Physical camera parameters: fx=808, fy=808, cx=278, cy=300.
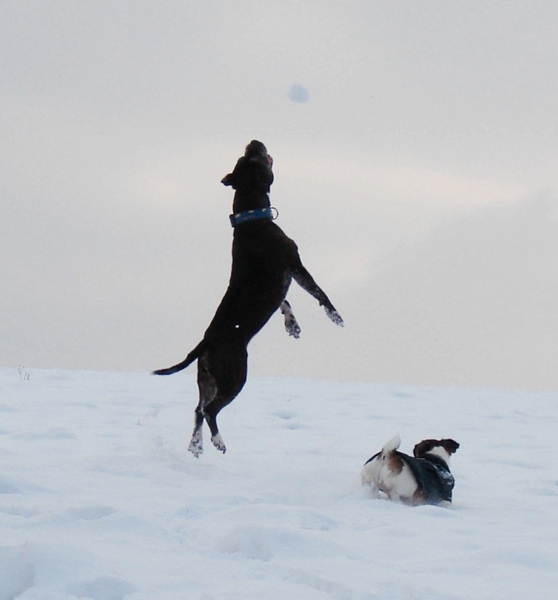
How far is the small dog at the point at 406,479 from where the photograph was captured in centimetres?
457

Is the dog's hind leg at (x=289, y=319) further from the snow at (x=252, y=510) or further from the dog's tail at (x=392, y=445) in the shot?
the dog's tail at (x=392, y=445)

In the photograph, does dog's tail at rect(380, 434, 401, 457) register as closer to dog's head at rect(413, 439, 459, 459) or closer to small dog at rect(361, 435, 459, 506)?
small dog at rect(361, 435, 459, 506)

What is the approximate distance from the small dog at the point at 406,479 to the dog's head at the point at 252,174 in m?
2.12

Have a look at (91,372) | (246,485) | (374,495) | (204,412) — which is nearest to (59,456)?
(204,412)

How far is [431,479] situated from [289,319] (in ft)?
5.40

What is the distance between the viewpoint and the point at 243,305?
213 inches

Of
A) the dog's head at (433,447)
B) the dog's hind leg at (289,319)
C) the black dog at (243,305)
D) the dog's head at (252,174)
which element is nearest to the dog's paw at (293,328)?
the dog's hind leg at (289,319)

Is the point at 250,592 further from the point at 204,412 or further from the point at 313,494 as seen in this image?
the point at 204,412

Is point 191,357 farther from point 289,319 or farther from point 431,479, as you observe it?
Result: point 431,479

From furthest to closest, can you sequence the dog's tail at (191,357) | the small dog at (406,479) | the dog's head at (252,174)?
1. the dog's head at (252,174)
2. the dog's tail at (191,357)
3. the small dog at (406,479)

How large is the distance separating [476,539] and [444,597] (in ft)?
3.20

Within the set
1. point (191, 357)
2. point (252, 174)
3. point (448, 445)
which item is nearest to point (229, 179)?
point (252, 174)

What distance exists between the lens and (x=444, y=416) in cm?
896

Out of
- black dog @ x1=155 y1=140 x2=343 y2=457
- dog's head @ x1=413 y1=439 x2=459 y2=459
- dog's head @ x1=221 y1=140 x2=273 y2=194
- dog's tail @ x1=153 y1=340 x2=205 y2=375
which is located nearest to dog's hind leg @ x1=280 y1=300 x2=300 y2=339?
black dog @ x1=155 y1=140 x2=343 y2=457
